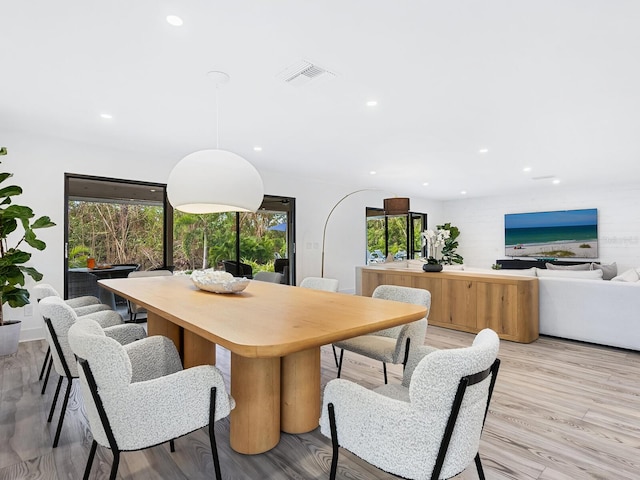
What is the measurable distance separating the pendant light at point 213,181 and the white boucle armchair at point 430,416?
1.43 meters

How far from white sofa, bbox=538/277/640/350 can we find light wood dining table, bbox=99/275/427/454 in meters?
3.00

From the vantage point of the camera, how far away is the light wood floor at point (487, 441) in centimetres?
177

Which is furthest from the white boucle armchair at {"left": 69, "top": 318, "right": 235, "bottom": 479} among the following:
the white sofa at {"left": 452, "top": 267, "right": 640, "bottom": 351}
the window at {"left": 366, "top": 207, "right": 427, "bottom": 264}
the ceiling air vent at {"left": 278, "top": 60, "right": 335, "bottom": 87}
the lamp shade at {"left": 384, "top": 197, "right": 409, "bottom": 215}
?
the window at {"left": 366, "top": 207, "right": 427, "bottom": 264}

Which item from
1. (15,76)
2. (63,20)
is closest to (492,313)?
(63,20)

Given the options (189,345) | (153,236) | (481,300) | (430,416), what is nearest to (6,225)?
(153,236)

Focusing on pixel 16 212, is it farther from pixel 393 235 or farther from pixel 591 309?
pixel 393 235

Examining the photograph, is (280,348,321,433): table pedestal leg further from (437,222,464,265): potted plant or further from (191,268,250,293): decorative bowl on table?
(437,222,464,265): potted plant

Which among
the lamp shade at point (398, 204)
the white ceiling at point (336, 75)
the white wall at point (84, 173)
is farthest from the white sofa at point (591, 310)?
the white wall at point (84, 173)

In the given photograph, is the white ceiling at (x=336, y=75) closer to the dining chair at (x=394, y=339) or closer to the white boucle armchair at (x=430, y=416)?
the dining chair at (x=394, y=339)

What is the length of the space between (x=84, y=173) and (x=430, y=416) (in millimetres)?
4829

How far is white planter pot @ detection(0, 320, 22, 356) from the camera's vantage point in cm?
347

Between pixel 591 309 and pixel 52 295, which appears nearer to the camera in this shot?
pixel 52 295

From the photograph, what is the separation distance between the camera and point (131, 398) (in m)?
1.29

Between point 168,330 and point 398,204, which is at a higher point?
point 398,204
